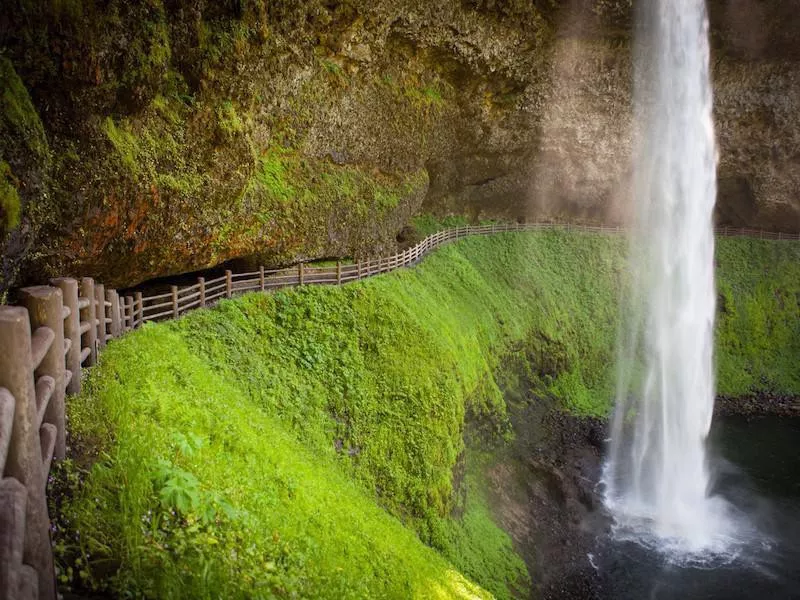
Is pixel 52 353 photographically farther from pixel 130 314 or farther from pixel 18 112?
pixel 130 314

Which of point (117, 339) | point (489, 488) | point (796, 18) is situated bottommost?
point (489, 488)

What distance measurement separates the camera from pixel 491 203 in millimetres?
34062

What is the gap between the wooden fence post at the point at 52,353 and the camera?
203 inches

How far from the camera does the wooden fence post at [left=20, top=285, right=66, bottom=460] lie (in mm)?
5148

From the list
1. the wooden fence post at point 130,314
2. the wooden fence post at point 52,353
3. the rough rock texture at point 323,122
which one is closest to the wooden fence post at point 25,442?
the wooden fence post at point 52,353

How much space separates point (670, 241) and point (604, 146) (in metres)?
7.04

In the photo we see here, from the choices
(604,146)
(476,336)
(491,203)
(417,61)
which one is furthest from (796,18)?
(476,336)

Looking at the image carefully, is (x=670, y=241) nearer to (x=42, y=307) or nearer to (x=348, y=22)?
(x=348, y=22)

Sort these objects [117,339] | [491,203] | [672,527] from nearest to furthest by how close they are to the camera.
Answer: [117,339] → [672,527] → [491,203]

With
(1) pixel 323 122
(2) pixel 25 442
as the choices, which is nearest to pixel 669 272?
(1) pixel 323 122

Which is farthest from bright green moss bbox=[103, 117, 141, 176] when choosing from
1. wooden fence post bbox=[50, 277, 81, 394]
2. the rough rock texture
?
wooden fence post bbox=[50, 277, 81, 394]

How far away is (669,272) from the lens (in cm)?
3081

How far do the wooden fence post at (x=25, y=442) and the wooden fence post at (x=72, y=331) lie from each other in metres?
2.90

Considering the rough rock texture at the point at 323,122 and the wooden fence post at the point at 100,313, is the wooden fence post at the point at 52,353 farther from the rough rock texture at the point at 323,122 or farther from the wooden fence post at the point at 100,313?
the wooden fence post at the point at 100,313
